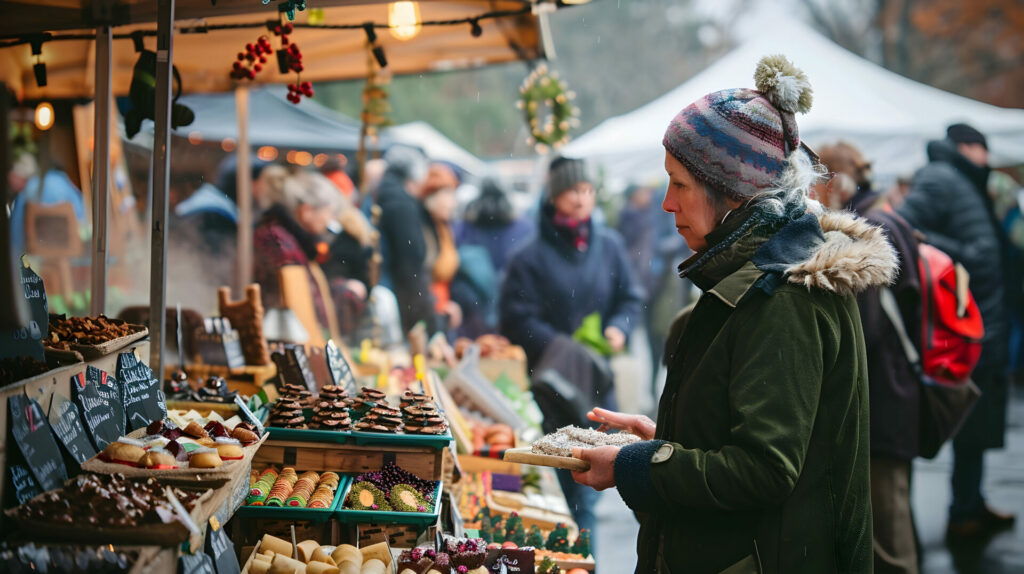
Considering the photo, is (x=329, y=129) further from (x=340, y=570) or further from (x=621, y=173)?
(x=340, y=570)

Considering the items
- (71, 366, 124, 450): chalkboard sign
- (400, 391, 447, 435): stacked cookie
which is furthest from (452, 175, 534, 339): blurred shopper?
(71, 366, 124, 450): chalkboard sign

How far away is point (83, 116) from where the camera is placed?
14.6 ft

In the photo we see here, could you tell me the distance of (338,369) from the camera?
10.9 feet

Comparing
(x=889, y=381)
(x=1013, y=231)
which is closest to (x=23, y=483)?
(x=889, y=381)

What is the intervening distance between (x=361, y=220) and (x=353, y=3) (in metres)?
3.47

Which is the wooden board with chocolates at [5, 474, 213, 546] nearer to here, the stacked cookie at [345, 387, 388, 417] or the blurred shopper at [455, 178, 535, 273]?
the stacked cookie at [345, 387, 388, 417]

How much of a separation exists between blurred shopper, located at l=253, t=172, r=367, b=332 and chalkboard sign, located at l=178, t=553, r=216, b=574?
323 cm

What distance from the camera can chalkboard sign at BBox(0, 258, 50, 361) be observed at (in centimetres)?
194

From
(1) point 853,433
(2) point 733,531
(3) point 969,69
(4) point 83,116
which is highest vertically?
(3) point 969,69

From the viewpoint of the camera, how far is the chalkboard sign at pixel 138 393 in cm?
236

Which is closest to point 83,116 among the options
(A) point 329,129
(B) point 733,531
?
(B) point 733,531

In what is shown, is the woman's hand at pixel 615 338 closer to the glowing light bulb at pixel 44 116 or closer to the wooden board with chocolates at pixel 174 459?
the glowing light bulb at pixel 44 116

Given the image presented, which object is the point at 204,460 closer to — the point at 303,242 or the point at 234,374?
the point at 234,374

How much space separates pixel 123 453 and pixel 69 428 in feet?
0.69
